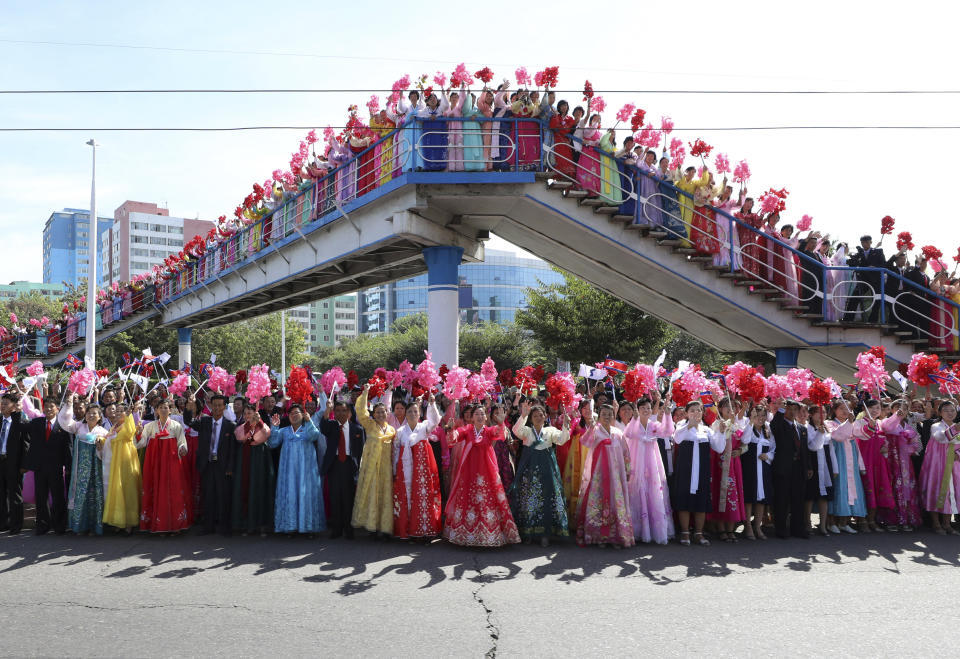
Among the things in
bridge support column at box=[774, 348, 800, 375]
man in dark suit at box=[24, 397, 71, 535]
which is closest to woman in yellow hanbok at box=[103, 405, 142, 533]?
man in dark suit at box=[24, 397, 71, 535]

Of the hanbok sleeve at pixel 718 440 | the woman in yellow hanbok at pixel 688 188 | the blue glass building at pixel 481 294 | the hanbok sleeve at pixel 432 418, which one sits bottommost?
the hanbok sleeve at pixel 718 440

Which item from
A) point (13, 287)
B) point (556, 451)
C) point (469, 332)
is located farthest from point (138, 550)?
point (13, 287)

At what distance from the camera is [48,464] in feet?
29.6

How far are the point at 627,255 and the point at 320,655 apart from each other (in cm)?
1035

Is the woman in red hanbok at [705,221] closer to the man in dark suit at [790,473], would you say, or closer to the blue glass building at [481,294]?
the man in dark suit at [790,473]

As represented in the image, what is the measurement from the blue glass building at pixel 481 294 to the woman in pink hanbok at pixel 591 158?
96817 millimetres

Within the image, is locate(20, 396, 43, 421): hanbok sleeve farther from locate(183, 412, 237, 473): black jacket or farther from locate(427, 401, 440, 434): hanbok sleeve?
locate(427, 401, 440, 434): hanbok sleeve

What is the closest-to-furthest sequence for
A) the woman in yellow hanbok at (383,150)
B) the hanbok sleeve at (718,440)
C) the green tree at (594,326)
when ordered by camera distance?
Answer: the hanbok sleeve at (718,440) → the woman in yellow hanbok at (383,150) → the green tree at (594,326)

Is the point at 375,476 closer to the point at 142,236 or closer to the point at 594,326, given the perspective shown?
the point at 594,326

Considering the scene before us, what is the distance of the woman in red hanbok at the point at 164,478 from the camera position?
336 inches

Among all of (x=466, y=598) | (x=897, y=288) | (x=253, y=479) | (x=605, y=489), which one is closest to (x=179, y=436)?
(x=253, y=479)

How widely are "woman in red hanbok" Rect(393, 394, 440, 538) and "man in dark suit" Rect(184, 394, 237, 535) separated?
207cm

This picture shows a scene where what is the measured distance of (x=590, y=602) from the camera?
6.00m

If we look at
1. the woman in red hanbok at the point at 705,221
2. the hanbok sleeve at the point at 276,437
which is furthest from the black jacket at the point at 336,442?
the woman in red hanbok at the point at 705,221
